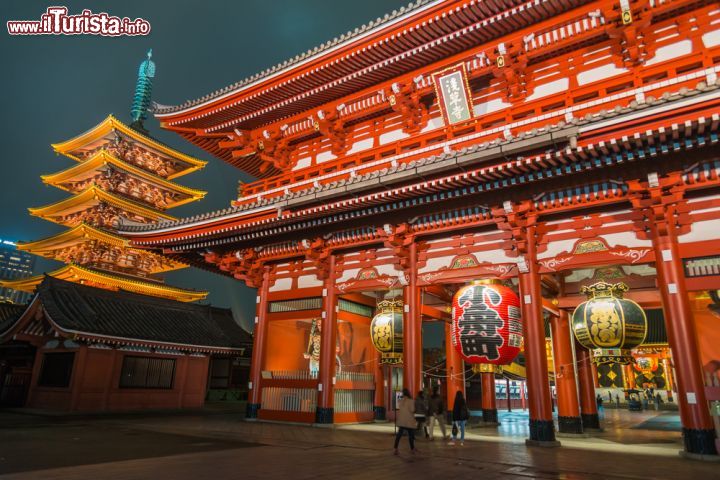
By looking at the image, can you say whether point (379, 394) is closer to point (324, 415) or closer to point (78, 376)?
point (324, 415)

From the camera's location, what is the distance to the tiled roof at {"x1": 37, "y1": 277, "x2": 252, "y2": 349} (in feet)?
62.5

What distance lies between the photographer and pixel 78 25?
935 inches

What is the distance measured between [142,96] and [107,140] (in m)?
9.87

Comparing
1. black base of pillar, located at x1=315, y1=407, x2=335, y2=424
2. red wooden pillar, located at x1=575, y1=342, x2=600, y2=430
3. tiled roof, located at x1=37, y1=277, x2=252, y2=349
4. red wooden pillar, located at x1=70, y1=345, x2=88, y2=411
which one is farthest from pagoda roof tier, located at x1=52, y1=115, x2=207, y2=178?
red wooden pillar, located at x1=575, y1=342, x2=600, y2=430

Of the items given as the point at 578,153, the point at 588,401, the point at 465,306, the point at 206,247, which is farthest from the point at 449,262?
the point at 206,247

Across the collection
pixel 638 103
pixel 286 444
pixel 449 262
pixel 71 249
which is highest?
pixel 71 249

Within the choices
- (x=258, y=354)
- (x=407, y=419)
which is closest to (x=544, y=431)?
(x=407, y=419)

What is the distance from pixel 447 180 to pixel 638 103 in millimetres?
4326

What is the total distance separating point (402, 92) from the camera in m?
14.7

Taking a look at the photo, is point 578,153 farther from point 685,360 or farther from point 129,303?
point 129,303

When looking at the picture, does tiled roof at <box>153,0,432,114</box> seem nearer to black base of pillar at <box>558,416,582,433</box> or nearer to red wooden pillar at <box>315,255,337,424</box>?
red wooden pillar at <box>315,255,337,424</box>

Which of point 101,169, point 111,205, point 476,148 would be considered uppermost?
point 101,169

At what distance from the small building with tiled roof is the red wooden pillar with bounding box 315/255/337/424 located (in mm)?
10327

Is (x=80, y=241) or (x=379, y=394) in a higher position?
(x=80, y=241)
